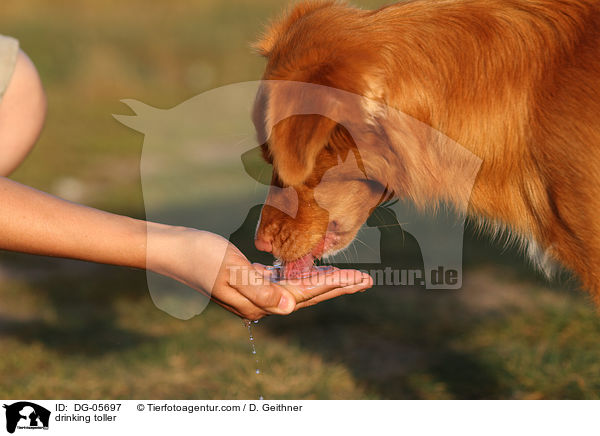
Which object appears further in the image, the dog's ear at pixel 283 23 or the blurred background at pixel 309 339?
the blurred background at pixel 309 339

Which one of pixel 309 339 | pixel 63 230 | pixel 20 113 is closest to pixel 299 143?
pixel 63 230

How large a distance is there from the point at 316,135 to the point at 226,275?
0.62 m

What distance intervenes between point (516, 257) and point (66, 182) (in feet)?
15.1

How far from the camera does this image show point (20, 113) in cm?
259

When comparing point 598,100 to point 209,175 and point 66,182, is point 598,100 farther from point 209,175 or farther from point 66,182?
point 66,182

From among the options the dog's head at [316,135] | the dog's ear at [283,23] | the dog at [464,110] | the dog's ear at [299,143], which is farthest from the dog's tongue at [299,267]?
the dog's ear at [283,23]

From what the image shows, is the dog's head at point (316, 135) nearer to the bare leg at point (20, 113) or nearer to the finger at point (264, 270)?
the finger at point (264, 270)

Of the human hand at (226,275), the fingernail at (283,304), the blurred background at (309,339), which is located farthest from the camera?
the blurred background at (309,339)

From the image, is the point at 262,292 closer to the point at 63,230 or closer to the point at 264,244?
the point at 264,244

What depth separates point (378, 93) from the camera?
219cm

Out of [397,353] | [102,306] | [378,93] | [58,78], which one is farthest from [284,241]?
[58,78]
